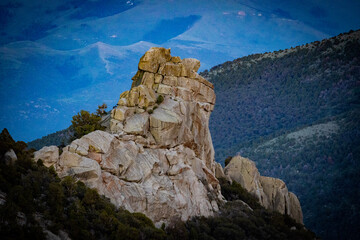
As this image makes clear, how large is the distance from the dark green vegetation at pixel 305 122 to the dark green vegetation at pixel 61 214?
67.5 metres

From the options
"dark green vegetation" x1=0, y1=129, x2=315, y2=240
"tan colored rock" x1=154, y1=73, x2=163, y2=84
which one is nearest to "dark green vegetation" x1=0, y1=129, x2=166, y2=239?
"dark green vegetation" x1=0, y1=129, x2=315, y2=240

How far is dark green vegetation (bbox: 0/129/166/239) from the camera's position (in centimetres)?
1550

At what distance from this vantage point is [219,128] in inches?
6048

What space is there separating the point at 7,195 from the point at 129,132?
39.5ft

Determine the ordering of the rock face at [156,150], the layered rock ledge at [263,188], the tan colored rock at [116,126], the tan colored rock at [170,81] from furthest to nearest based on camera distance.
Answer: the layered rock ledge at [263,188] < the tan colored rock at [170,81] < the tan colored rock at [116,126] < the rock face at [156,150]

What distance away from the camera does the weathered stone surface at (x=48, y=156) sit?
22.8m

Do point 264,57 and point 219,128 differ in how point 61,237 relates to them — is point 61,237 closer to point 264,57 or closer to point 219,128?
point 219,128

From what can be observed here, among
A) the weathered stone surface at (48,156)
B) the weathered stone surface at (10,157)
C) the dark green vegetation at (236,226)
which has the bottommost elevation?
the dark green vegetation at (236,226)

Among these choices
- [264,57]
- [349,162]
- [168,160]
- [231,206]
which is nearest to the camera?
[168,160]

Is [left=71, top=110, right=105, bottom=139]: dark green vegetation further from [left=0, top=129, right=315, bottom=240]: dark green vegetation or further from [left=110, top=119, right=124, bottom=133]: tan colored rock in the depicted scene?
[left=0, top=129, right=315, bottom=240]: dark green vegetation

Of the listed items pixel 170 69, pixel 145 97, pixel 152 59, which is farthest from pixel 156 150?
pixel 152 59

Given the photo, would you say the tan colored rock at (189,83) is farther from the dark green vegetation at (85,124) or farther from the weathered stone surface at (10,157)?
the weathered stone surface at (10,157)

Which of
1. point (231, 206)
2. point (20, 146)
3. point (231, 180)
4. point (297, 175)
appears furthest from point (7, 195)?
point (297, 175)

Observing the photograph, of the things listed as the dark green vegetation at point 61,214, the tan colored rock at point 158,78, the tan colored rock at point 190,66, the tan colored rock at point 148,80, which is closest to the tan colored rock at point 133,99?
the tan colored rock at point 148,80
